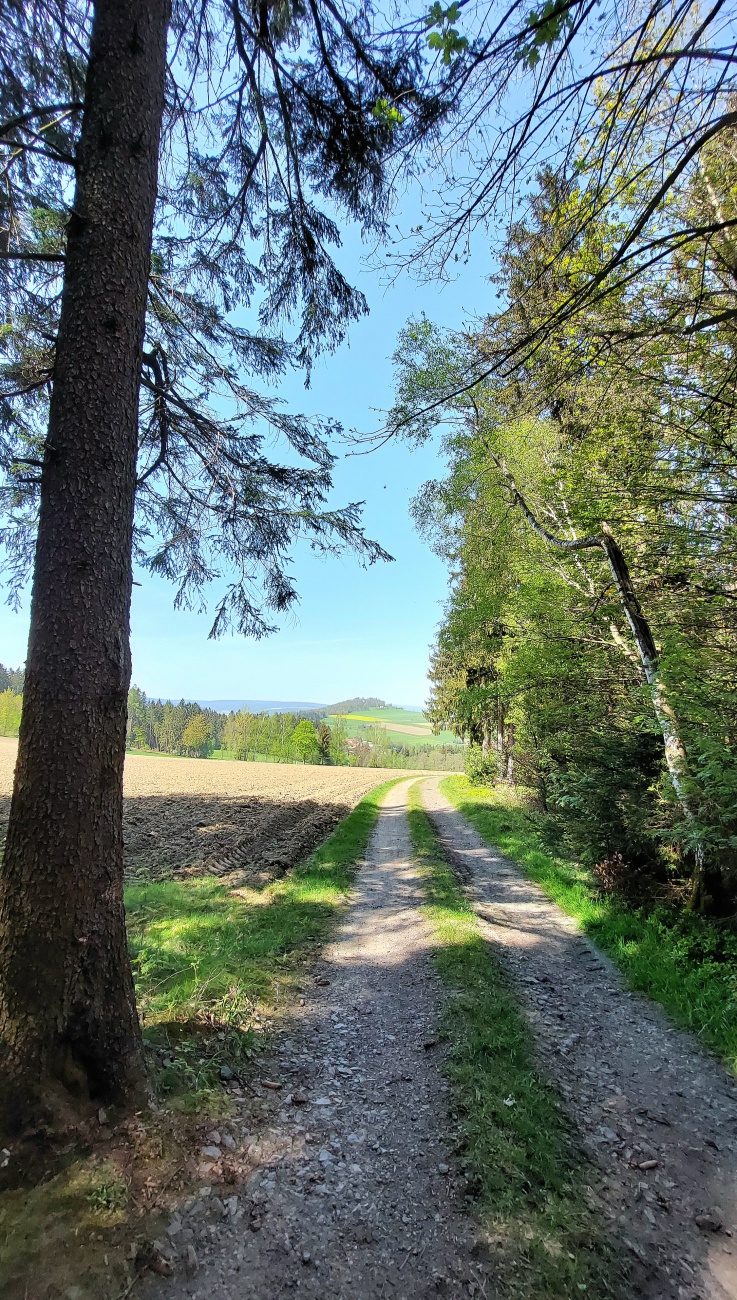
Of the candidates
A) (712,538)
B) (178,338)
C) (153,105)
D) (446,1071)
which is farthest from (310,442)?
(446,1071)

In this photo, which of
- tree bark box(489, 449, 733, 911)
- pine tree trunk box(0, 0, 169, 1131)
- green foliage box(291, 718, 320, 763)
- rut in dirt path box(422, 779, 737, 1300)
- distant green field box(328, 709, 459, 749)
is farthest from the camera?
distant green field box(328, 709, 459, 749)

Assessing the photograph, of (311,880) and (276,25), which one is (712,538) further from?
(311,880)

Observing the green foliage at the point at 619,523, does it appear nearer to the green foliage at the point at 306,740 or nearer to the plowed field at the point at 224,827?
the plowed field at the point at 224,827

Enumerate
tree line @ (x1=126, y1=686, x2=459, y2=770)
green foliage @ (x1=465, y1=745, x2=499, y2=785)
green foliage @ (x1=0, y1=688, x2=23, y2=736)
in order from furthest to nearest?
1. green foliage @ (x1=0, y1=688, x2=23, y2=736)
2. tree line @ (x1=126, y1=686, x2=459, y2=770)
3. green foliage @ (x1=465, y1=745, x2=499, y2=785)

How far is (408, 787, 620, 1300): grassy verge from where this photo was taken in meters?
2.15

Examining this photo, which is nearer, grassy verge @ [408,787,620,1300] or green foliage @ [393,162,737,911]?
grassy verge @ [408,787,620,1300]

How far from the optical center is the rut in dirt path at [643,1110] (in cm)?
227

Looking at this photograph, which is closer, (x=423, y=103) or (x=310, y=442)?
(x=423, y=103)

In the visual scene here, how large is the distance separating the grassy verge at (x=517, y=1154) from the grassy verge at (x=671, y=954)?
4.58ft

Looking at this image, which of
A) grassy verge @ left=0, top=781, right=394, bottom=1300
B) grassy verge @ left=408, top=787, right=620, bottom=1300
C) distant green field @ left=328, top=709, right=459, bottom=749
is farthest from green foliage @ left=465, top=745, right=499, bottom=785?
distant green field @ left=328, top=709, right=459, bottom=749

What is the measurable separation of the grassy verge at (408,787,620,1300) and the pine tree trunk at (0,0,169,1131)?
1984 mm

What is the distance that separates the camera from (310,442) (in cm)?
542

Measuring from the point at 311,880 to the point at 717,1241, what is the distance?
21.1 feet

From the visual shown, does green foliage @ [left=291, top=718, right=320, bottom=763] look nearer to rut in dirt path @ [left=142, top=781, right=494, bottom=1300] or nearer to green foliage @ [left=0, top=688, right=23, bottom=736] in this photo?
green foliage @ [left=0, top=688, right=23, bottom=736]
